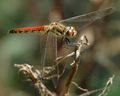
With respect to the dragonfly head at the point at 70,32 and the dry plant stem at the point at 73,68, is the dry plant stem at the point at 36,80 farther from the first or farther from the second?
the dragonfly head at the point at 70,32

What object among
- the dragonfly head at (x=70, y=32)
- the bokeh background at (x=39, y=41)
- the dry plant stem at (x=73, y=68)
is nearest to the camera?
the dry plant stem at (x=73, y=68)

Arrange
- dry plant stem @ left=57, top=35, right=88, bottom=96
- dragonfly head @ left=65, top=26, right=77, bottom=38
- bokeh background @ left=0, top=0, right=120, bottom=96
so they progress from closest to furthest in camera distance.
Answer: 1. dry plant stem @ left=57, top=35, right=88, bottom=96
2. dragonfly head @ left=65, top=26, right=77, bottom=38
3. bokeh background @ left=0, top=0, right=120, bottom=96

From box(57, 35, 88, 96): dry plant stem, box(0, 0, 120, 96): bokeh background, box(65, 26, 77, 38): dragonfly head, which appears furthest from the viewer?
box(0, 0, 120, 96): bokeh background

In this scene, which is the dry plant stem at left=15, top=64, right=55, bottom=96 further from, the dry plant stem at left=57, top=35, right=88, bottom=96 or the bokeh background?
the bokeh background

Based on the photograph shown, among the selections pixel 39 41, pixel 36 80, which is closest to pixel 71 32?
pixel 36 80

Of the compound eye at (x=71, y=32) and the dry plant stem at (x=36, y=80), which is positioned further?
the compound eye at (x=71, y=32)

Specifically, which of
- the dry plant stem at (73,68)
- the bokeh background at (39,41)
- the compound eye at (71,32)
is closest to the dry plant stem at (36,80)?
the dry plant stem at (73,68)

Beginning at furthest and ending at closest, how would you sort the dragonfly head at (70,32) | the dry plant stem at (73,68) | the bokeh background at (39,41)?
1. the bokeh background at (39,41)
2. the dragonfly head at (70,32)
3. the dry plant stem at (73,68)

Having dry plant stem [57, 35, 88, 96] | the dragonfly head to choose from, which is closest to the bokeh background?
the dragonfly head

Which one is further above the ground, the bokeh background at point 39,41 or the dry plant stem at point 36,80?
the bokeh background at point 39,41
